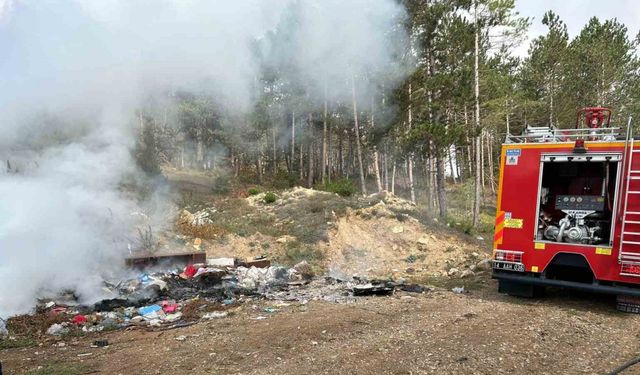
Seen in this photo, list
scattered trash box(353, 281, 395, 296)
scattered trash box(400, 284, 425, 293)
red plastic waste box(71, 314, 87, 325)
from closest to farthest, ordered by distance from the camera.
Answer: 1. red plastic waste box(71, 314, 87, 325)
2. scattered trash box(353, 281, 395, 296)
3. scattered trash box(400, 284, 425, 293)

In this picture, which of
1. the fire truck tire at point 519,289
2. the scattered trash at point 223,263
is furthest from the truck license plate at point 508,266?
the scattered trash at point 223,263

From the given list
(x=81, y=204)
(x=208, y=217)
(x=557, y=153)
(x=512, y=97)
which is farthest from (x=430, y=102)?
(x=81, y=204)

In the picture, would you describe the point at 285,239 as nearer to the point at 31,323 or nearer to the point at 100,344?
the point at 31,323

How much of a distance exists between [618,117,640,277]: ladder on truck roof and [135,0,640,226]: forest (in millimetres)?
7302

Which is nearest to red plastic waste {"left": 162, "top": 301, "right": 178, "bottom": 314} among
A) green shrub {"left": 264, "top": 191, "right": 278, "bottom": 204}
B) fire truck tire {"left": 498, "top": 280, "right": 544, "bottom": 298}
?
fire truck tire {"left": 498, "top": 280, "right": 544, "bottom": 298}

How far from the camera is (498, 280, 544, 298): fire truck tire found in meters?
8.98

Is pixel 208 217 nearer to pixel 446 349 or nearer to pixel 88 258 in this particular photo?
pixel 88 258

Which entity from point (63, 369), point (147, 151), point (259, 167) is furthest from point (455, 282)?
point (259, 167)

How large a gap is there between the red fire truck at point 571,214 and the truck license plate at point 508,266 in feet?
0.05

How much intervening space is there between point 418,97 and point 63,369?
18.0 metres

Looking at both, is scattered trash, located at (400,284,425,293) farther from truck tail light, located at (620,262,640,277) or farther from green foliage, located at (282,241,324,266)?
green foliage, located at (282,241,324,266)

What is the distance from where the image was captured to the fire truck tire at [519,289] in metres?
8.98

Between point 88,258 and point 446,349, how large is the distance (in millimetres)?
7059

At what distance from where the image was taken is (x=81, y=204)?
924cm
